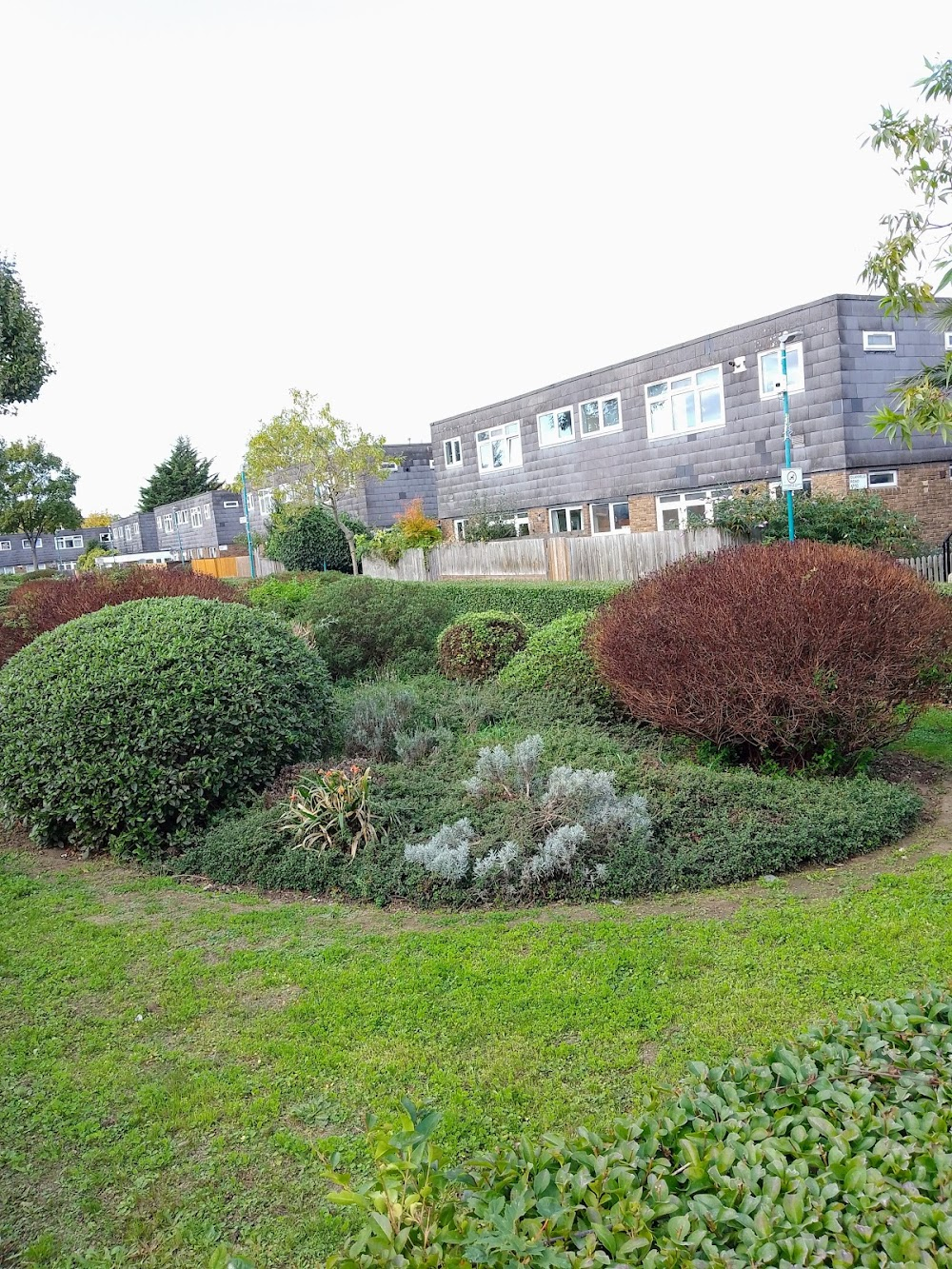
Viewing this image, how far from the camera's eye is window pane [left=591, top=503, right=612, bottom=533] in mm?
26109

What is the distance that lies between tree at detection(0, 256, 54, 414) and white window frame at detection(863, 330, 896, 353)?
2017 centimetres

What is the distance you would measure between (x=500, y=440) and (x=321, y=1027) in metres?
27.1

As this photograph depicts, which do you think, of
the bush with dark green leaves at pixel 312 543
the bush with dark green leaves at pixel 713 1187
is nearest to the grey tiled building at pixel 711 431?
the bush with dark green leaves at pixel 312 543

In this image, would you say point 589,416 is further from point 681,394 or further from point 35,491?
point 35,491

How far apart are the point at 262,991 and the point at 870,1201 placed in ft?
9.95

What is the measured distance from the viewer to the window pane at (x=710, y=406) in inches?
848

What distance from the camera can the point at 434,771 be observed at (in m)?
7.46

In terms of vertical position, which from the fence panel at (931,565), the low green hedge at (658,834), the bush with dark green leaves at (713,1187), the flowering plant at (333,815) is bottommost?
the low green hedge at (658,834)

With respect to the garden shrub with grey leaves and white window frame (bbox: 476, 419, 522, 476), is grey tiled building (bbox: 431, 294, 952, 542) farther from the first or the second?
the garden shrub with grey leaves

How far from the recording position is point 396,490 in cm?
4053

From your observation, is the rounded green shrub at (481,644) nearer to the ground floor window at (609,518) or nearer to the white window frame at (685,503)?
the white window frame at (685,503)

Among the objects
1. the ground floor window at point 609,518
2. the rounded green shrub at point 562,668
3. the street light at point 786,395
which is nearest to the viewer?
the rounded green shrub at point 562,668

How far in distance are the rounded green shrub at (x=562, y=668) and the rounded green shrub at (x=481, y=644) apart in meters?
1.62

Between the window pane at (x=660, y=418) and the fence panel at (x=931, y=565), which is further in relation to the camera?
the window pane at (x=660, y=418)
